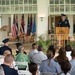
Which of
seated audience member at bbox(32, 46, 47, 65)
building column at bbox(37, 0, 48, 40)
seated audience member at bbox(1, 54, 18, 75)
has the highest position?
building column at bbox(37, 0, 48, 40)

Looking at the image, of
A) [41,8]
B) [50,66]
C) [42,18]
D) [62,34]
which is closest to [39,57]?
[50,66]

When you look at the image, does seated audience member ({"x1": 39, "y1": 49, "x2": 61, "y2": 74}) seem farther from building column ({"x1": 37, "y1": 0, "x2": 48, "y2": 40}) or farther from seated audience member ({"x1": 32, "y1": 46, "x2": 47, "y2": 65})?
building column ({"x1": 37, "y1": 0, "x2": 48, "y2": 40})

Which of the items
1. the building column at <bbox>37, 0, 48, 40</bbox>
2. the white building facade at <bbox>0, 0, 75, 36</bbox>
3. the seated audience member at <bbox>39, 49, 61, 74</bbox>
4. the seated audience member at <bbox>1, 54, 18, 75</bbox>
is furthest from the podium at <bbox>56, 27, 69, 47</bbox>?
the seated audience member at <bbox>1, 54, 18, 75</bbox>

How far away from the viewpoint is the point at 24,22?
2777cm

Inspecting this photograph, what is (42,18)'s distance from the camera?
73.7ft

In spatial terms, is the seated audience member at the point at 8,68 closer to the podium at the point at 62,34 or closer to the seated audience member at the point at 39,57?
the seated audience member at the point at 39,57

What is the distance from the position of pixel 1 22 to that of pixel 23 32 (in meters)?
4.57

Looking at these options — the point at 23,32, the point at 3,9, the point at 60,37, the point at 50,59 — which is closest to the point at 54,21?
the point at 23,32

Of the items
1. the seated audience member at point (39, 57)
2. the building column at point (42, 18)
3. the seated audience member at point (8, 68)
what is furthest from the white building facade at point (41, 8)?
the seated audience member at point (8, 68)

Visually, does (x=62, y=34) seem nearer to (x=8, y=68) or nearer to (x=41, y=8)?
(x=41, y=8)

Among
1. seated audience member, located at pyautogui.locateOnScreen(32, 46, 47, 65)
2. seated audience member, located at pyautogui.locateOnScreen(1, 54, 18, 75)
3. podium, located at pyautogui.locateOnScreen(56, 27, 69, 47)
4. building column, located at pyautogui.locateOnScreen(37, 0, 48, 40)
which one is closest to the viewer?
seated audience member, located at pyautogui.locateOnScreen(1, 54, 18, 75)

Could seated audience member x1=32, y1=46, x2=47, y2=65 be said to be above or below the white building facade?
below

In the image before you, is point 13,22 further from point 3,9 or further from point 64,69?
point 64,69

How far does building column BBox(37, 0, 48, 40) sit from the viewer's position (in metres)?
22.5
